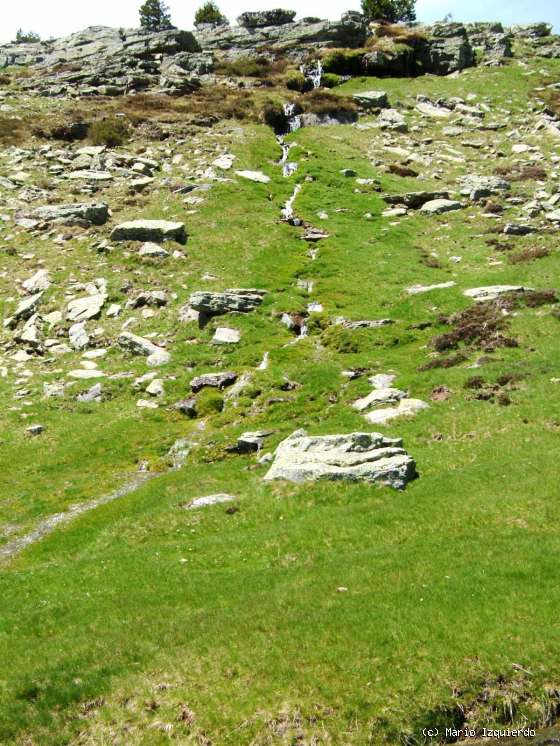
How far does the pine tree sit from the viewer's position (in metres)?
164

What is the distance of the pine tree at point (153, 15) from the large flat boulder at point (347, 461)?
172 m

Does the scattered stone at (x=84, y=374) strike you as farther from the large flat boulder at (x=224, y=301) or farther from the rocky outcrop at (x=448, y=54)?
the rocky outcrop at (x=448, y=54)

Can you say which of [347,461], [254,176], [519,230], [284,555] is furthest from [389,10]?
[284,555]

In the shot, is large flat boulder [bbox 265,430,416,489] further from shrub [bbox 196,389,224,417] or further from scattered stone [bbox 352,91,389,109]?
scattered stone [bbox 352,91,389,109]

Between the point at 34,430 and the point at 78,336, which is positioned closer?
the point at 34,430

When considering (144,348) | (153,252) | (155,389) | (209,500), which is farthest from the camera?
(153,252)

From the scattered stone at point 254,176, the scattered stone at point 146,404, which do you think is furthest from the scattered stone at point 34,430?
the scattered stone at point 254,176

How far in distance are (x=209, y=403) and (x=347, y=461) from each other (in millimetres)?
15483

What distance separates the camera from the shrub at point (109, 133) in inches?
3376

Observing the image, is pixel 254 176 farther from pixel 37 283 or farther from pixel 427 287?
pixel 427 287

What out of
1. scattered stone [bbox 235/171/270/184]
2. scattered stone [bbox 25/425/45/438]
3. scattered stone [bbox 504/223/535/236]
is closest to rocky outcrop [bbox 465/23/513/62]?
scattered stone [bbox 235/171/270/184]

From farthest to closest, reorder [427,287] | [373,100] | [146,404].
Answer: [373,100], [427,287], [146,404]

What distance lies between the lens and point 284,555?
849 inches

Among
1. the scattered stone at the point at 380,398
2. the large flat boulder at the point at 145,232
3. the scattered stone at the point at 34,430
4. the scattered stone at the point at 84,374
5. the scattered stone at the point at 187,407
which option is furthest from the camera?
the large flat boulder at the point at 145,232
